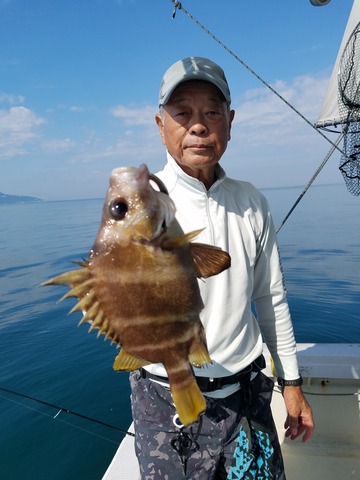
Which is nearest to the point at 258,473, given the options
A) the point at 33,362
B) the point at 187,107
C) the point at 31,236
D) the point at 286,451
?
the point at 286,451

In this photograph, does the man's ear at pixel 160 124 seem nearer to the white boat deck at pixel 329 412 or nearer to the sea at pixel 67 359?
the sea at pixel 67 359

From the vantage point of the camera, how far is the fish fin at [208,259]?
1.43 meters

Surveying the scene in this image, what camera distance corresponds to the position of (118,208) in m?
1.35

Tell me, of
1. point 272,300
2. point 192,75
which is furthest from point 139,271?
point 272,300

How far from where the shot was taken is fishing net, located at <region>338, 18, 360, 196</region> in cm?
555

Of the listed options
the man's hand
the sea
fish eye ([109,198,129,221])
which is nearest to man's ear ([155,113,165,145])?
fish eye ([109,198,129,221])

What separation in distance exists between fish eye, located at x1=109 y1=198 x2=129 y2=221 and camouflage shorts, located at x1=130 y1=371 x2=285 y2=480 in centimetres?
136

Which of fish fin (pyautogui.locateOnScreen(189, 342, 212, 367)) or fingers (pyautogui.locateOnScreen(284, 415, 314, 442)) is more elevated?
fish fin (pyautogui.locateOnScreen(189, 342, 212, 367))

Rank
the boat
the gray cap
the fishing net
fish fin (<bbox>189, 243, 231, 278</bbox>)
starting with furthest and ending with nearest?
the fishing net, the boat, the gray cap, fish fin (<bbox>189, 243, 231, 278</bbox>)

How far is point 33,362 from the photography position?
7191mm

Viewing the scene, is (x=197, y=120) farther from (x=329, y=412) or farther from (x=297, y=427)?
(x=329, y=412)

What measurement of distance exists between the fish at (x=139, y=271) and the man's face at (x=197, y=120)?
2.54ft

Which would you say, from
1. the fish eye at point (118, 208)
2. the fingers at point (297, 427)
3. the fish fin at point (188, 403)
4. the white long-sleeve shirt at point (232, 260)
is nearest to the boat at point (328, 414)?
the fingers at point (297, 427)

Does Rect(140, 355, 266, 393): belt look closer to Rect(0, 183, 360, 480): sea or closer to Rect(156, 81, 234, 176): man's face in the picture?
Rect(156, 81, 234, 176): man's face
